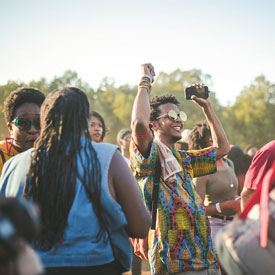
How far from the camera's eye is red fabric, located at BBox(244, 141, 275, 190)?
3.01 meters

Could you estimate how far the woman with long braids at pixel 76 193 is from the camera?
2.02 m

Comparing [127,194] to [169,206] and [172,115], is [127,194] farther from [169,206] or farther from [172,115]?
[172,115]

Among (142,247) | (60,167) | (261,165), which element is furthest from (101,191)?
(261,165)

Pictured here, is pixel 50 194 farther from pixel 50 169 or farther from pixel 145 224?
pixel 145 224

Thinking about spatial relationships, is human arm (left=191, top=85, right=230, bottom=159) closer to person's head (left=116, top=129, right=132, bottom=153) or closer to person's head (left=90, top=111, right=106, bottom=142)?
person's head (left=90, top=111, right=106, bottom=142)

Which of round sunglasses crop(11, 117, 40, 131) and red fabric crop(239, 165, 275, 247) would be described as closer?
red fabric crop(239, 165, 275, 247)

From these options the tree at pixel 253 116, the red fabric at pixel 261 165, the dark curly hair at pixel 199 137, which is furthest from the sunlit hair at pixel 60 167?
the tree at pixel 253 116

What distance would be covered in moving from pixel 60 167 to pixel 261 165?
172 centimetres

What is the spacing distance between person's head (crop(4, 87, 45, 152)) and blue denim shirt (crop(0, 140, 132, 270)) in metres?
0.80

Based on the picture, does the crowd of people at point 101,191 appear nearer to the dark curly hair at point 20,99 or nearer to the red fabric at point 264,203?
the dark curly hair at point 20,99

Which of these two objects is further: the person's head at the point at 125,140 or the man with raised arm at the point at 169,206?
the person's head at the point at 125,140

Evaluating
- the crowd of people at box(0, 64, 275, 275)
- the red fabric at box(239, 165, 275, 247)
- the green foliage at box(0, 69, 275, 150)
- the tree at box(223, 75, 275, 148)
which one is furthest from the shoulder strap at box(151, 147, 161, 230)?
the tree at box(223, 75, 275, 148)

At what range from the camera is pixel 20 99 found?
311 cm

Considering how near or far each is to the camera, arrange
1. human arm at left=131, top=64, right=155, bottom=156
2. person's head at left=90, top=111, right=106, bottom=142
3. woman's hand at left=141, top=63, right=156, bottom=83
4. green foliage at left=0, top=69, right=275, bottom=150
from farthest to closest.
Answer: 1. green foliage at left=0, top=69, right=275, bottom=150
2. person's head at left=90, top=111, right=106, bottom=142
3. woman's hand at left=141, top=63, right=156, bottom=83
4. human arm at left=131, top=64, right=155, bottom=156
